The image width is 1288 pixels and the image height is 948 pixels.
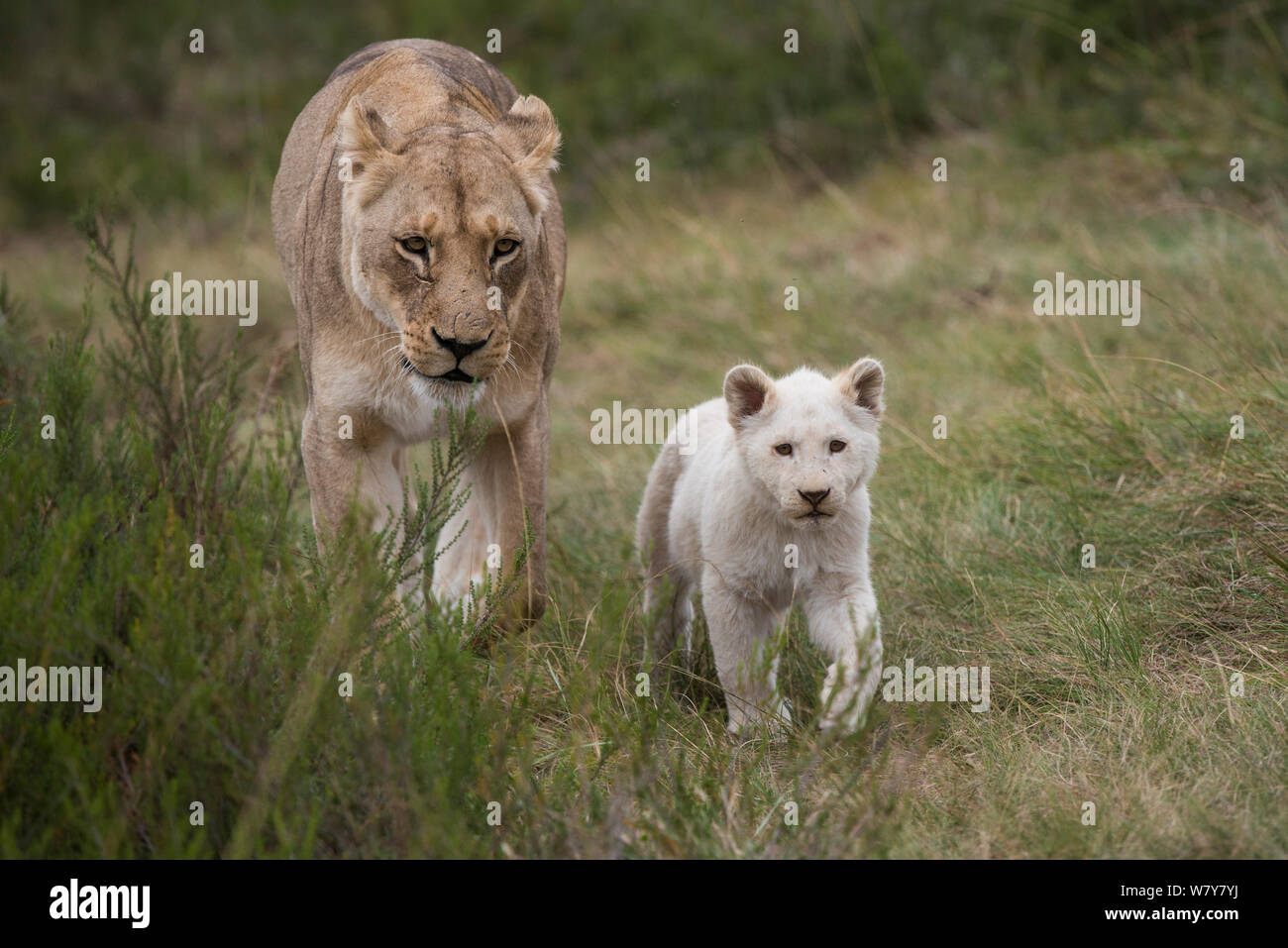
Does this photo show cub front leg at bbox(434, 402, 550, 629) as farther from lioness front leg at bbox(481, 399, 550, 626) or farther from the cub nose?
the cub nose

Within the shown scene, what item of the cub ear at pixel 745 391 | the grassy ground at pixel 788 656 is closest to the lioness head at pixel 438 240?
the grassy ground at pixel 788 656

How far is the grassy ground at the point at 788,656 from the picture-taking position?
3119 millimetres

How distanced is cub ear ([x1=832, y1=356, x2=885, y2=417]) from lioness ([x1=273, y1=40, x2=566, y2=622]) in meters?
1.12

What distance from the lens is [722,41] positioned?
47.4 ft

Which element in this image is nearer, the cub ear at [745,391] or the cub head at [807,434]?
the cub head at [807,434]

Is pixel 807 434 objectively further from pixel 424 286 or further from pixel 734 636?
pixel 424 286

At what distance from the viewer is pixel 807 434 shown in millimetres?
4395

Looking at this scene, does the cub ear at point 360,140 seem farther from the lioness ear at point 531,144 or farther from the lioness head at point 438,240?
the lioness ear at point 531,144

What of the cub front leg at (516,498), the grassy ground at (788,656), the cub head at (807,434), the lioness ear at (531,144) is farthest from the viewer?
the cub front leg at (516,498)

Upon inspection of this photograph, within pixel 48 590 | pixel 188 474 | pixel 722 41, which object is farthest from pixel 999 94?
pixel 48 590

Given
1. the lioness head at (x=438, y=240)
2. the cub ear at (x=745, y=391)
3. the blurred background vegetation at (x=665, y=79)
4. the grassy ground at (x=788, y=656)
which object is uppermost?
the blurred background vegetation at (x=665, y=79)

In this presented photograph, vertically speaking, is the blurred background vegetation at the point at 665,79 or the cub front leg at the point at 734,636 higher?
→ the blurred background vegetation at the point at 665,79

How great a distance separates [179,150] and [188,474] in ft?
44.5
